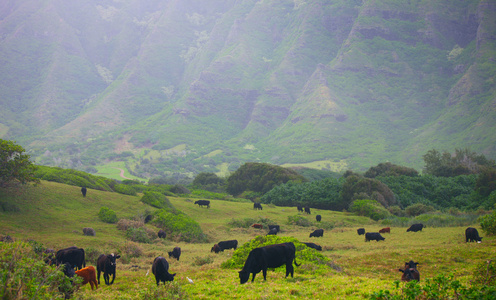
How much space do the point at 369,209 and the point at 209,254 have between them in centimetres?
2731

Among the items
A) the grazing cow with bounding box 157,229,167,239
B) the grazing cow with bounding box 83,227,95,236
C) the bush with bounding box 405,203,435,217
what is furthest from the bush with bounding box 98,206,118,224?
the bush with bounding box 405,203,435,217

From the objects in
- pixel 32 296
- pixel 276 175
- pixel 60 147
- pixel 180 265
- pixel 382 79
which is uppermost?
pixel 382 79

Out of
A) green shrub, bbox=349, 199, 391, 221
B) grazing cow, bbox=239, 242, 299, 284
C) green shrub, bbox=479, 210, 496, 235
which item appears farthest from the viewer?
green shrub, bbox=349, 199, 391, 221

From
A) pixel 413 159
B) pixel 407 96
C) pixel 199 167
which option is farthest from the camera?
pixel 407 96

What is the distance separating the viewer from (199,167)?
141 metres

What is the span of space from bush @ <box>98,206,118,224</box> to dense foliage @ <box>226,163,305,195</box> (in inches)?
1565

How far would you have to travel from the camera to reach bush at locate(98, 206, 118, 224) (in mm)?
23062

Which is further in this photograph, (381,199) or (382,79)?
(382,79)

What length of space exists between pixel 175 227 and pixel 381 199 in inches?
1292

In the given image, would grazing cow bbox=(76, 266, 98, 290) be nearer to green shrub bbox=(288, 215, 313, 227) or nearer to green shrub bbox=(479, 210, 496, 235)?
green shrub bbox=(479, 210, 496, 235)

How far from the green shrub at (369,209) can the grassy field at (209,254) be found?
8.72 metres

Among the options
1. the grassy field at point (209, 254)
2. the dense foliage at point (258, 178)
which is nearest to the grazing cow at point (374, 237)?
the grassy field at point (209, 254)

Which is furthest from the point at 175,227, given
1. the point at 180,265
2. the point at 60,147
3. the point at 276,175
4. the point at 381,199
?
the point at 60,147

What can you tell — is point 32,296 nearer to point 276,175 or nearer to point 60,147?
point 276,175
